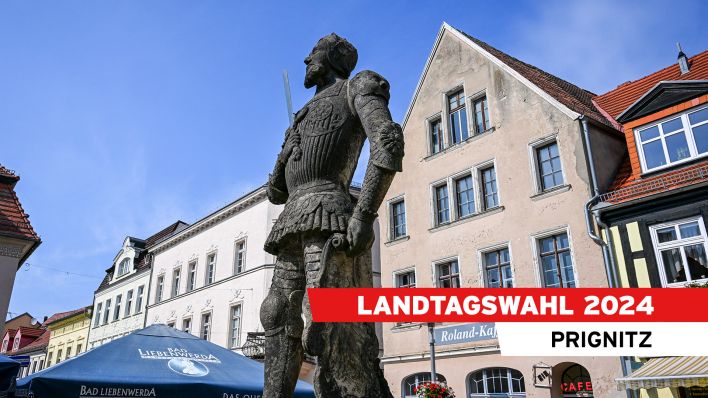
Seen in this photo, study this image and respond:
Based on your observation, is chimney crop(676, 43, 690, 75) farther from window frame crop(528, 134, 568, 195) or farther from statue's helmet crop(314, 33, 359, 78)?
statue's helmet crop(314, 33, 359, 78)

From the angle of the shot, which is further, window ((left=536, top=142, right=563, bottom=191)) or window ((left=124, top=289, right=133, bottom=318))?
window ((left=124, top=289, right=133, bottom=318))

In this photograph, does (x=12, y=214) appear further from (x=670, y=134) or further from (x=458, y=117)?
(x=670, y=134)

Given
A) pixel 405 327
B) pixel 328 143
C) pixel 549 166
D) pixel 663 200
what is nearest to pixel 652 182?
pixel 663 200

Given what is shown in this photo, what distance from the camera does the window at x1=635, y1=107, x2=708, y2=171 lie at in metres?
13.6

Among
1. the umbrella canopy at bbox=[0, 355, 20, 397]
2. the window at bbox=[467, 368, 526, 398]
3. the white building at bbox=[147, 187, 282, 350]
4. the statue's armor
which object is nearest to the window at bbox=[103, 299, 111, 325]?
the white building at bbox=[147, 187, 282, 350]

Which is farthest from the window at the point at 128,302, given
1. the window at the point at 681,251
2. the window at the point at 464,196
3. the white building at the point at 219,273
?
the window at the point at 681,251

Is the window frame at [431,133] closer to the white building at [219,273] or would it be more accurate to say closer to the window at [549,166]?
the window at [549,166]

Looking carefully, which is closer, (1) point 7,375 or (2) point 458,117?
(1) point 7,375

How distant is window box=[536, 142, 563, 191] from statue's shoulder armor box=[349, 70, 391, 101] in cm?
1308

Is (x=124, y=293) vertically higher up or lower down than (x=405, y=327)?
higher up

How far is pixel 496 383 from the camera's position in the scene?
16047mm

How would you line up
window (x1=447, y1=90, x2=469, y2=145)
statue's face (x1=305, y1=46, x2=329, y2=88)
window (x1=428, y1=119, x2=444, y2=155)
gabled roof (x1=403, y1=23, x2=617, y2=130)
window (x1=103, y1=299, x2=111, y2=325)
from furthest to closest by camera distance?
1. window (x1=103, y1=299, x2=111, y2=325)
2. window (x1=428, y1=119, x2=444, y2=155)
3. window (x1=447, y1=90, x2=469, y2=145)
4. gabled roof (x1=403, y1=23, x2=617, y2=130)
5. statue's face (x1=305, y1=46, x2=329, y2=88)

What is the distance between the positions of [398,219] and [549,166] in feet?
19.9

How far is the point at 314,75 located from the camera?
15.4 feet
